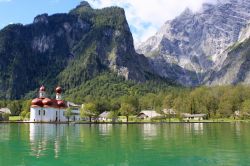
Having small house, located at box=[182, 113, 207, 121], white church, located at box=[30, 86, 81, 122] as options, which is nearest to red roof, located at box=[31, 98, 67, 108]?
white church, located at box=[30, 86, 81, 122]

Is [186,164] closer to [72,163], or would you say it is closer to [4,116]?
[72,163]

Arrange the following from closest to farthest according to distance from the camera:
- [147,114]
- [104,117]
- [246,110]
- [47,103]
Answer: [246,110], [47,103], [104,117], [147,114]

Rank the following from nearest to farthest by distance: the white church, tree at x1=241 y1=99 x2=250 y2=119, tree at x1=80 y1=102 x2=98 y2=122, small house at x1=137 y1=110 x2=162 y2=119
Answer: tree at x1=241 y1=99 x2=250 y2=119 < tree at x1=80 y1=102 x2=98 y2=122 < the white church < small house at x1=137 y1=110 x2=162 y2=119

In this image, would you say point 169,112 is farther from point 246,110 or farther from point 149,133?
point 149,133

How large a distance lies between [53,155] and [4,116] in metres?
145

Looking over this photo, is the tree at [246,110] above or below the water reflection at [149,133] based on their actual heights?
above

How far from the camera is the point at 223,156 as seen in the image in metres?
40.3

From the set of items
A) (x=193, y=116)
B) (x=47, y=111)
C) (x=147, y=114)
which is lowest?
(x=193, y=116)

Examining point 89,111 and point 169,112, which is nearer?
point 89,111

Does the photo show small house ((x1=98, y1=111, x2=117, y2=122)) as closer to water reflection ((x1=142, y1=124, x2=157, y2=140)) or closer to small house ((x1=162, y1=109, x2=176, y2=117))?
small house ((x1=162, y1=109, x2=176, y2=117))

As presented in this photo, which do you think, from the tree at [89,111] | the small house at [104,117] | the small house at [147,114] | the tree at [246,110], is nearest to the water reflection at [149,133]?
the small house at [104,117]

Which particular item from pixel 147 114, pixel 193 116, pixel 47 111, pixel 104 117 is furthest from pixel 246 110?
pixel 47 111

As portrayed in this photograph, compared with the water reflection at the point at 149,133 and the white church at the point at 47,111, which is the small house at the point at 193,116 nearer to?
the white church at the point at 47,111

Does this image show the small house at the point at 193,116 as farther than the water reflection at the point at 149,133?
Yes
